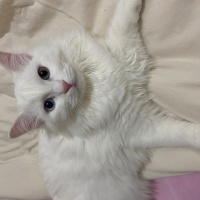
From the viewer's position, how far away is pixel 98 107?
1.29m

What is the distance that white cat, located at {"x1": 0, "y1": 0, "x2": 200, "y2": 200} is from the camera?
124 centimetres

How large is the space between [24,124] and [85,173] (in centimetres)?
34

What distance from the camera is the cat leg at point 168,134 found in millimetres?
1289

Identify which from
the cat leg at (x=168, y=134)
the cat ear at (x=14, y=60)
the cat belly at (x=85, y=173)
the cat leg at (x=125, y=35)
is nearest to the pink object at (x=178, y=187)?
the cat belly at (x=85, y=173)

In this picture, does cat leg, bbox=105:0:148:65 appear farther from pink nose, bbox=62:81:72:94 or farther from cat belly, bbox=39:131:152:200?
cat belly, bbox=39:131:152:200

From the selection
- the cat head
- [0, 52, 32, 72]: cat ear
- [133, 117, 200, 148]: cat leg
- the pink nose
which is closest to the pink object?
[133, 117, 200, 148]: cat leg

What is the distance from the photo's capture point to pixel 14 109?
5.54 feet

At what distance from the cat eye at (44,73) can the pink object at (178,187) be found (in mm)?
749

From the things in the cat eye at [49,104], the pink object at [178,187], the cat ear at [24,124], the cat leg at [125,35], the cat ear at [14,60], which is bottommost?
the pink object at [178,187]

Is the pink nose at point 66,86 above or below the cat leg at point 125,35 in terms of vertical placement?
below

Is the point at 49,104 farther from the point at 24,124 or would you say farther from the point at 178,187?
the point at 178,187

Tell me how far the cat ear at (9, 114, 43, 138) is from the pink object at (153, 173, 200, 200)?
655mm

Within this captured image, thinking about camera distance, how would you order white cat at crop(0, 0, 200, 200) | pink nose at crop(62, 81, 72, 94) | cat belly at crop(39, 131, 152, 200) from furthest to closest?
1. cat belly at crop(39, 131, 152, 200)
2. white cat at crop(0, 0, 200, 200)
3. pink nose at crop(62, 81, 72, 94)

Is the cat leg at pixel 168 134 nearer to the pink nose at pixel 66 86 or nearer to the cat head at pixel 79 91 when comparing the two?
the cat head at pixel 79 91
